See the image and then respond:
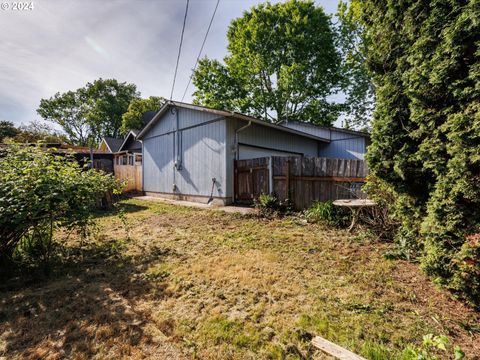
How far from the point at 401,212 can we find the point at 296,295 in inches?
74.0

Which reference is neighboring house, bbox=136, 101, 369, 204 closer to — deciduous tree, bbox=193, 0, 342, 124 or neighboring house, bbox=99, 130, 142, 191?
neighboring house, bbox=99, 130, 142, 191

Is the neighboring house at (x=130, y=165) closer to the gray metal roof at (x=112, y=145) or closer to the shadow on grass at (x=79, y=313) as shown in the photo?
the gray metal roof at (x=112, y=145)

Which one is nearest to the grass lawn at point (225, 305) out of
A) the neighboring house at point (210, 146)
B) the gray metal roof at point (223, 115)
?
the neighboring house at point (210, 146)

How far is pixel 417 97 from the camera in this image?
2.54 metres

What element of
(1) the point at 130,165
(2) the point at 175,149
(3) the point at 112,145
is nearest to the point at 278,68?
(2) the point at 175,149

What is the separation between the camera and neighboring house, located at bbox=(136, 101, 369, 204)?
8.34 meters

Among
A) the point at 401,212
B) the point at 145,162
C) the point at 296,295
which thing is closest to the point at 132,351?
the point at 296,295

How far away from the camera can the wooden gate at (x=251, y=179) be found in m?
7.40

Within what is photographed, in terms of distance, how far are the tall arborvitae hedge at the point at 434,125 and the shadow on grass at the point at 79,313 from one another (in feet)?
9.57

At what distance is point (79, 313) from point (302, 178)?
562cm

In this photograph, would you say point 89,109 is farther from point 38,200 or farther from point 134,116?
point 38,200

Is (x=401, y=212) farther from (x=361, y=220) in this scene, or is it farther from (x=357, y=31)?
(x=357, y=31)

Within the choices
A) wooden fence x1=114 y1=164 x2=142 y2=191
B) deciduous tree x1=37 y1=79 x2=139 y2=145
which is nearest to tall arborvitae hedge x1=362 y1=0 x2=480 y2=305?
wooden fence x1=114 y1=164 x2=142 y2=191

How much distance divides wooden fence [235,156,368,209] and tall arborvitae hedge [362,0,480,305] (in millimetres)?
2663
